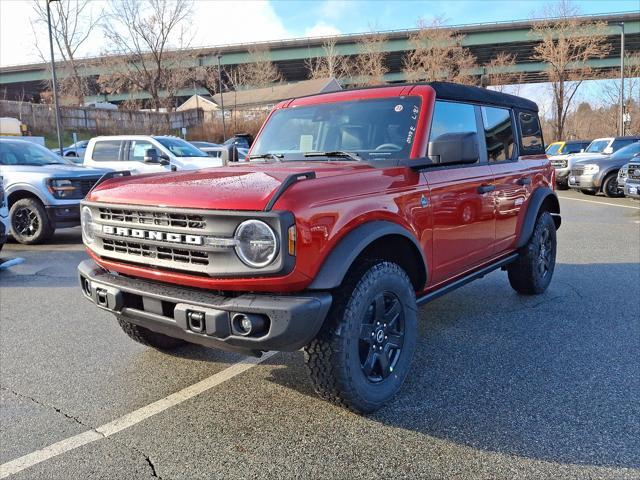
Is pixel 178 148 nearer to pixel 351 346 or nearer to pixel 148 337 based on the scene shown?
pixel 148 337

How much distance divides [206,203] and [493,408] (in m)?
2.00

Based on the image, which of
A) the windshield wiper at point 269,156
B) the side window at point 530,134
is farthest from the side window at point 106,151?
the side window at point 530,134

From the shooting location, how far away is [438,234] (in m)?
3.56

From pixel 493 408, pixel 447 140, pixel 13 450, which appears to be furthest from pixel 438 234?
pixel 13 450

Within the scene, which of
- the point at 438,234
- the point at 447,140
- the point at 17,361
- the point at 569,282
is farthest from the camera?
the point at 569,282

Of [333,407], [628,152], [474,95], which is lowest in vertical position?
[333,407]

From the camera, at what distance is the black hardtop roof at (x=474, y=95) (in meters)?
3.83

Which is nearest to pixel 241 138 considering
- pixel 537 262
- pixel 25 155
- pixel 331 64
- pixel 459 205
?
pixel 25 155

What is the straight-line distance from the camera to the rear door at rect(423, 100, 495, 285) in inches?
141

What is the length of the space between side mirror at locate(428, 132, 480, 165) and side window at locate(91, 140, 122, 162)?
Result: 10229 millimetres

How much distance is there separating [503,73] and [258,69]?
26505 mm

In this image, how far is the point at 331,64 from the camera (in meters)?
52.8

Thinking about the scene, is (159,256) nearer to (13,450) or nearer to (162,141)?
(13,450)

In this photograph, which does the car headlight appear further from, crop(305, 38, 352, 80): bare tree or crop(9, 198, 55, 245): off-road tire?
crop(305, 38, 352, 80): bare tree
